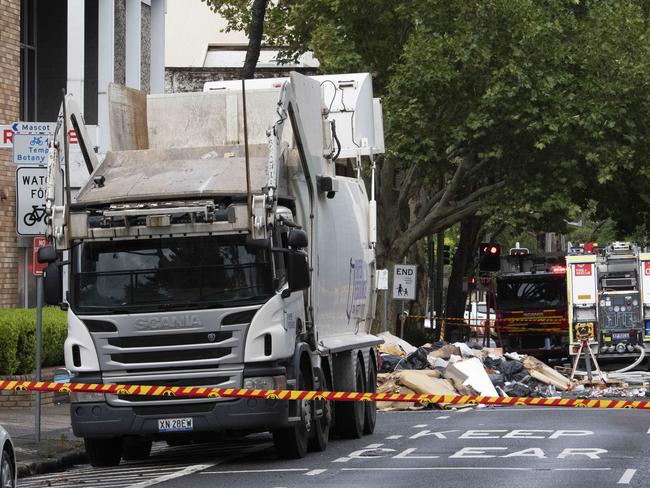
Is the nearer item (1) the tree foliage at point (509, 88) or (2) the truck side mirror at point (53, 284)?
(2) the truck side mirror at point (53, 284)

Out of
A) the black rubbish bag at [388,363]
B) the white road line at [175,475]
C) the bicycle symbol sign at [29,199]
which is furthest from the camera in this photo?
the black rubbish bag at [388,363]

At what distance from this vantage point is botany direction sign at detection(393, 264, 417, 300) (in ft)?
129

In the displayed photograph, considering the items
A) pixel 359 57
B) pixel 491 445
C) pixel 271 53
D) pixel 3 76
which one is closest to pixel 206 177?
pixel 491 445

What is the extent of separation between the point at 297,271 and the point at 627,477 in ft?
12.5

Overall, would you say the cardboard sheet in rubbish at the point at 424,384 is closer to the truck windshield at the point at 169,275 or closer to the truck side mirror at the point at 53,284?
the truck windshield at the point at 169,275

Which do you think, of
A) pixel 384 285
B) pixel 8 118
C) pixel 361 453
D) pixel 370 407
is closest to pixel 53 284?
pixel 361 453

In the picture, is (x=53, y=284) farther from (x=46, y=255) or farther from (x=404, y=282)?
(x=404, y=282)

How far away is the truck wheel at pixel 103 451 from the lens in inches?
A: 635

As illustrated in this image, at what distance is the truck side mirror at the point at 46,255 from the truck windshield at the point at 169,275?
52 centimetres

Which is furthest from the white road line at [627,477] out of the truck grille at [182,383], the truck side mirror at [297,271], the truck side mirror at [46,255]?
the truck side mirror at [46,255]

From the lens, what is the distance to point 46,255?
15055mm

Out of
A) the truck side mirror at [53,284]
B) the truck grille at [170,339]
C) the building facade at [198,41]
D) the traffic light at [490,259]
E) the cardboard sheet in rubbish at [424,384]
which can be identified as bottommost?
the cardboard sheet in rubbish at [424,384]

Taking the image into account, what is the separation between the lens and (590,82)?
125ft

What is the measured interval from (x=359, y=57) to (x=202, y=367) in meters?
24.8
